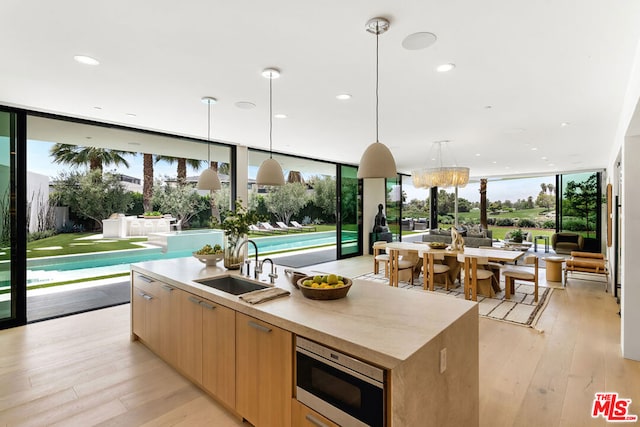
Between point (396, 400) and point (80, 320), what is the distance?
4.14 meters

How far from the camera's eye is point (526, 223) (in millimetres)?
11695

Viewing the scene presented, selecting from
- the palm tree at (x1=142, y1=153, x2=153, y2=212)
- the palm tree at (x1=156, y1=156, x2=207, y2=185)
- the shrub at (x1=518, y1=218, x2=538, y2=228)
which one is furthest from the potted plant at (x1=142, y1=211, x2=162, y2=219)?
the shrub at (x1=518, y1=218, x2=538, y2=228)

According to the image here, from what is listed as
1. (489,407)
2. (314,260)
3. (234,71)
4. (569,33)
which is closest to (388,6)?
(569,33)

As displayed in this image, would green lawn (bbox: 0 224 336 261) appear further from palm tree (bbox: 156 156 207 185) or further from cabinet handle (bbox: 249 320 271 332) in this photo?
cabinet handle (bbox: 249 320 271 332)

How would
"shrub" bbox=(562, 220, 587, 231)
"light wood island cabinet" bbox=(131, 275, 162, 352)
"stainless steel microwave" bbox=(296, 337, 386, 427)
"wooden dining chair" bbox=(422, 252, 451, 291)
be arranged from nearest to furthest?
"stainless steel microwave" bbox=(296, 337, 386, 427) < "light wood island cabinet" bbox=(131, 275, 162, 352) < "wooden dining chair" bbox=(422, 252, 451, 291) < "shrub" bbox=(562, 220, 587, 231)

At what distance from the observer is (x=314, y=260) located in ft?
27.3

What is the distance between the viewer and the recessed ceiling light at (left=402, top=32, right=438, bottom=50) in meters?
2.08

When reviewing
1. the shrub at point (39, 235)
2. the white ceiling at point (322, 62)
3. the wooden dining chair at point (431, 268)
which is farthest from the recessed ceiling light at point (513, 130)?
the shrub at point (39, 235)

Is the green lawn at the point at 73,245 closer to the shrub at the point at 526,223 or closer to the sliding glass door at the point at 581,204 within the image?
the sliding glass door at the point at 581,204

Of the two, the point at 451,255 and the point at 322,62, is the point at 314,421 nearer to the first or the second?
the point at 322,62

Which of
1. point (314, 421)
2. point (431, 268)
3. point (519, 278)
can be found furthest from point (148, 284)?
point (519, 278)

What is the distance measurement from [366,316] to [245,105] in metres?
2.82

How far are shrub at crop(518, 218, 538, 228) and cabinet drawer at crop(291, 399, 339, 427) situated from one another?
41.8 feet

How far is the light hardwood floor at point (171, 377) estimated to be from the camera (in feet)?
6.87
